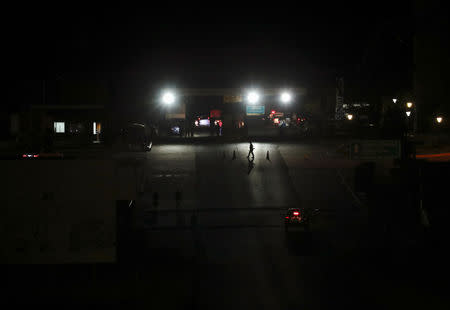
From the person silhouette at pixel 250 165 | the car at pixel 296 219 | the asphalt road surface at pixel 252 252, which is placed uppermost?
the person silhouette at pixel 250 165

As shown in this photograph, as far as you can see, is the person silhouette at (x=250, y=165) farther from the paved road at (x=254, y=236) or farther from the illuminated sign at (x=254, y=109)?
the illuminated sign at (x=254, y=109)

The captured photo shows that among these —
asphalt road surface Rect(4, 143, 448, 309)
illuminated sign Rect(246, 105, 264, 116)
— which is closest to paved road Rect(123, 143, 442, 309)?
asphalt road surface Rect(4, 143, 448, 309)

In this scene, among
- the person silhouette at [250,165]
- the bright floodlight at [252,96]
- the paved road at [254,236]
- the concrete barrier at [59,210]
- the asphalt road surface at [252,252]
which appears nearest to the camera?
the asphalt road surface at [252,252]

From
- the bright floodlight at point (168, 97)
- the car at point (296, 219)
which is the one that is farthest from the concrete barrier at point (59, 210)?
the bright floodlight at point (168, 97)

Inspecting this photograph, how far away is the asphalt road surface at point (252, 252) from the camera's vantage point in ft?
27.9

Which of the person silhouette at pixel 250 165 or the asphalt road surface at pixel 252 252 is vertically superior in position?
the person silhouette at pixel 250 165

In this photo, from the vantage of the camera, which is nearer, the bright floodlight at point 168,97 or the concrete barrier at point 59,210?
the concrete barrier at point 59,210

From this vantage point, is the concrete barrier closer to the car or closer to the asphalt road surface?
the asphalt road surface

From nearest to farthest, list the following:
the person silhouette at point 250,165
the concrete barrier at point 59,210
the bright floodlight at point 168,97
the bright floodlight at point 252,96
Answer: the concrete barrier at point 59,210 < the person silhouette at point 250,165 < the bright floodlight at point 168,97 < the bright floodlight at point 252,96

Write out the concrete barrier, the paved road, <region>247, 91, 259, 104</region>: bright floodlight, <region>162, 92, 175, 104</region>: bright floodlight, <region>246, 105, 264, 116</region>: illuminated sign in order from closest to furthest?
1. the paved road
2. the concrete barrier
3. <region>162, 92, 175, 104</region>: bright floodlight
4. <region>247, 91, 259, 104</region>: bright floodlight
5. <region>246, 105, 264, 116</region>: illuminated sign

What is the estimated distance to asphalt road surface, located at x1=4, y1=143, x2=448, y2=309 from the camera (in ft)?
27.9

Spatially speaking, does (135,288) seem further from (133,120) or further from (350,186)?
(133,120)

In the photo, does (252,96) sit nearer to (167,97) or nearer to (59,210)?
(167,97)

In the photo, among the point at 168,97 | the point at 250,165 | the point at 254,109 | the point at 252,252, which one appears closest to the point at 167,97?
the point at 168,97
